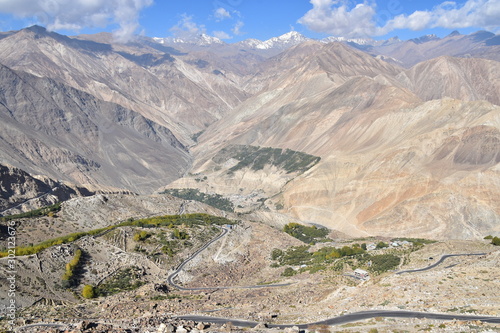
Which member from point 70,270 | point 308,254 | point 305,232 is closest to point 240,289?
point 308,254

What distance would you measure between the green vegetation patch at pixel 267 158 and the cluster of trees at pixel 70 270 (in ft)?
341

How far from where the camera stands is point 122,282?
4741 cm

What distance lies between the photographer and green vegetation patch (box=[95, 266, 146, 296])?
4502 centimetres

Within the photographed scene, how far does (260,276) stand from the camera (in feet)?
174

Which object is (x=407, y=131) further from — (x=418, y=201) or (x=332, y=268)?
(x=332, y=268)

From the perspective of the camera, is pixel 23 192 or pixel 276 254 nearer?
pixel 276 254

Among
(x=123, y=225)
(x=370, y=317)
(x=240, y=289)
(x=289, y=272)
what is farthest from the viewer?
(x=123, y=225)

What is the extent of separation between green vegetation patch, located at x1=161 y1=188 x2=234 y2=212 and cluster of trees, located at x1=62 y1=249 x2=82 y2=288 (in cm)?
8834

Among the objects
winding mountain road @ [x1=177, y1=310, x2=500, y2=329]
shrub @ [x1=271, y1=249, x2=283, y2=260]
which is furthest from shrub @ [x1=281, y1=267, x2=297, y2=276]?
winding mountain road @ [x1=177, y1=310, x2=500, y2=329]

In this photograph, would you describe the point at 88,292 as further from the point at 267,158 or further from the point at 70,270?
the point at 267,158

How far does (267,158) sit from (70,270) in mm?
130525

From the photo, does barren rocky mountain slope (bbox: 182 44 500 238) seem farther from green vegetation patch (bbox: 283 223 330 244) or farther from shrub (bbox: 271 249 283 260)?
shrub (bbox: 271 249 283 260)

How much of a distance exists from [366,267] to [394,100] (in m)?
114

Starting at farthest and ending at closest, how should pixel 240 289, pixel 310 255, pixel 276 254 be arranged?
1. pixel 276 254
2. pixel 310 255
3. pixel 240 289
